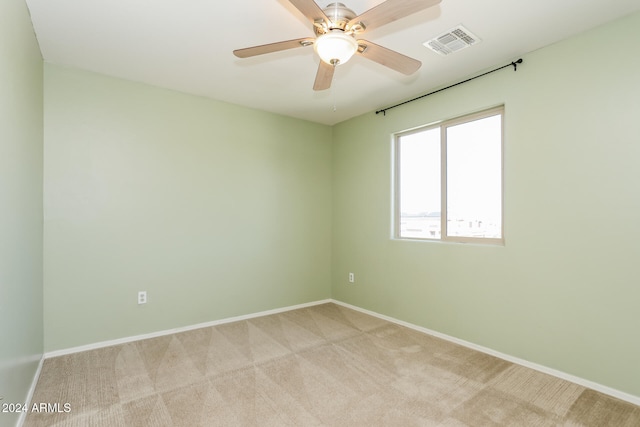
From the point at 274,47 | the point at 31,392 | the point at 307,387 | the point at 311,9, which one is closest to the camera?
the point at 311,9

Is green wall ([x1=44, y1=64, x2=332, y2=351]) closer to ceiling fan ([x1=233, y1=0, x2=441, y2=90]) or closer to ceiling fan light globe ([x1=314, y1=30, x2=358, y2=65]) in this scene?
ceiling fan ([x1=233, y1=0, x2=441, y2=90])

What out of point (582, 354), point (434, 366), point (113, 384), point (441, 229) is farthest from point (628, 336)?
point (113, 384)

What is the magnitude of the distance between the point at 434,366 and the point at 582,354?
40.6 inches

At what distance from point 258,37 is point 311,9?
0.97 metres

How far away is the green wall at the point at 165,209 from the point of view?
278cm

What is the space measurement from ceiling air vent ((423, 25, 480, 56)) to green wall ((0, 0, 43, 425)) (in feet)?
8.45

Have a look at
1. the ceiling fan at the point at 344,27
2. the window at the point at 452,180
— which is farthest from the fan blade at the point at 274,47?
the window at the point at 452,180

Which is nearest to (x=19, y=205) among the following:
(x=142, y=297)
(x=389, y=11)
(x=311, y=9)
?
(x=142, y=297)

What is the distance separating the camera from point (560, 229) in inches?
94.7

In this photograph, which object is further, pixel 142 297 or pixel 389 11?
pixel 142 297

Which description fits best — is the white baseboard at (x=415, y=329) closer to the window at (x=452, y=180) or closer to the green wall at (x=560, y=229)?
the green wall at (x=560, y=229)

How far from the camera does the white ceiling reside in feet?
6.64

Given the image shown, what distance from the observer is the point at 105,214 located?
2.95 meters

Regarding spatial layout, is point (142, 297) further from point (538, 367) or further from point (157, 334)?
point (538, 367)
